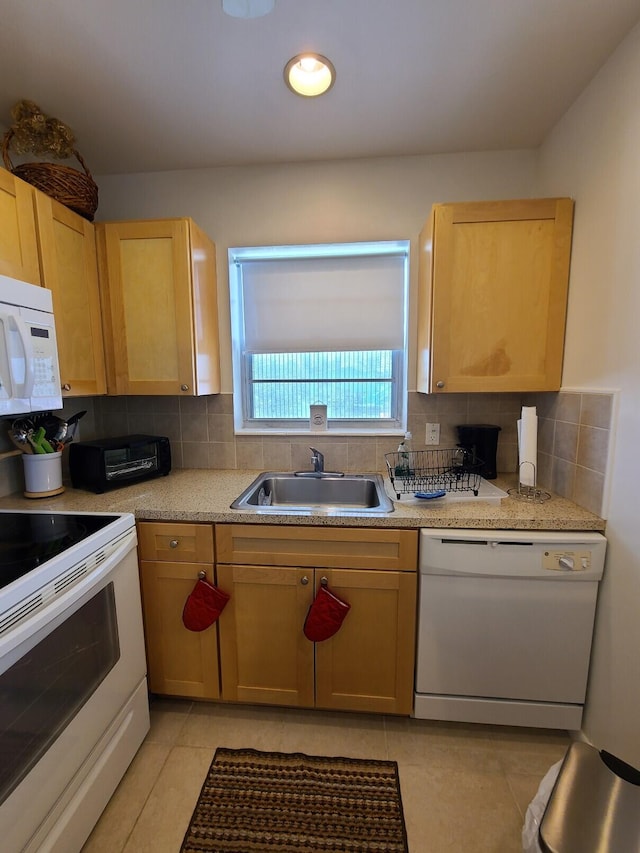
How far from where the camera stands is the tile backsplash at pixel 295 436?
1614mm

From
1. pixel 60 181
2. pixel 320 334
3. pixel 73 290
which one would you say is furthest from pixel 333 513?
pixel 60 181

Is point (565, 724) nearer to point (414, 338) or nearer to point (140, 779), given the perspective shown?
point (140, 779)

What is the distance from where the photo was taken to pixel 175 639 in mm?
1484

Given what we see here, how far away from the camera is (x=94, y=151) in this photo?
172 cm

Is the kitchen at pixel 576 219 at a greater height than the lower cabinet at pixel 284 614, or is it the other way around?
the kitchen at pixel 576 219

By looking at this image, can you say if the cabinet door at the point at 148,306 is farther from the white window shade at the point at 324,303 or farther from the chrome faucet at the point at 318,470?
the chrome faucet at the point at 318,470

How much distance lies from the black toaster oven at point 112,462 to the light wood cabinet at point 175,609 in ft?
1.21

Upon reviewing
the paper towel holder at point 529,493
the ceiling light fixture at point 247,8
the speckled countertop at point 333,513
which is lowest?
the speckled countertop at point 333,513

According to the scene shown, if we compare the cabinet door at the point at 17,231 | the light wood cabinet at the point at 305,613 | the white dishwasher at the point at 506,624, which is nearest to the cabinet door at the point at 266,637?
the light wood cabinet at the point at 305,613

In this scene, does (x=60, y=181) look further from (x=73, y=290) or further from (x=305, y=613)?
(x=305, y=613)

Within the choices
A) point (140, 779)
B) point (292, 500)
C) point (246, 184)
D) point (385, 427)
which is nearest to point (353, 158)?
point (246, 184)

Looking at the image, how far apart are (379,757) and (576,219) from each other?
7.65ft

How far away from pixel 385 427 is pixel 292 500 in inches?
27.7

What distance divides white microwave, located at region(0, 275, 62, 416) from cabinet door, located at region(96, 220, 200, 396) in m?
0.37
